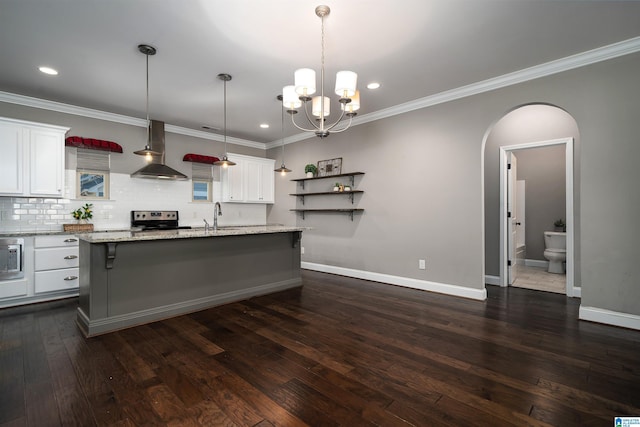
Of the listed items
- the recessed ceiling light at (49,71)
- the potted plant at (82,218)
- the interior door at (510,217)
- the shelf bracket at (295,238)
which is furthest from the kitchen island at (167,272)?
the interior door at (510,217)

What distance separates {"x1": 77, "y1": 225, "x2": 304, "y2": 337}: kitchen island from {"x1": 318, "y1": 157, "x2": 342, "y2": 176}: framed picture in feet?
5.44

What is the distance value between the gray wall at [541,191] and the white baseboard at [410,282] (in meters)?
3.46

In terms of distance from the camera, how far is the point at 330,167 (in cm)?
554

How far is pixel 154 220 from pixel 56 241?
4.64ft

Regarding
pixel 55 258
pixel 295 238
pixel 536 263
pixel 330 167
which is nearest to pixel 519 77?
pixel 330 167

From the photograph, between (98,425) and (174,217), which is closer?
(98,425)

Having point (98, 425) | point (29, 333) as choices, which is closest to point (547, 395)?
point (98, 425)

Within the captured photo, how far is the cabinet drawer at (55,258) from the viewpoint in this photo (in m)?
3.78

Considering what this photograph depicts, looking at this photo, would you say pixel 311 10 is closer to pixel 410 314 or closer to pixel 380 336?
pixel 380 336

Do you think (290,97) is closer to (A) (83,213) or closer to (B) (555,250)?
(A) (83,213)

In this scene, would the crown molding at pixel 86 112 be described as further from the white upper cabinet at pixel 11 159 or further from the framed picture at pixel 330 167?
the framed picture at pixel 330 167

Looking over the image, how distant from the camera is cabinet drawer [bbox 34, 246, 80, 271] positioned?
3.78 m

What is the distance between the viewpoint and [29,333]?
9.32ft

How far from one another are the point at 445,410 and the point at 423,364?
0.53 m
